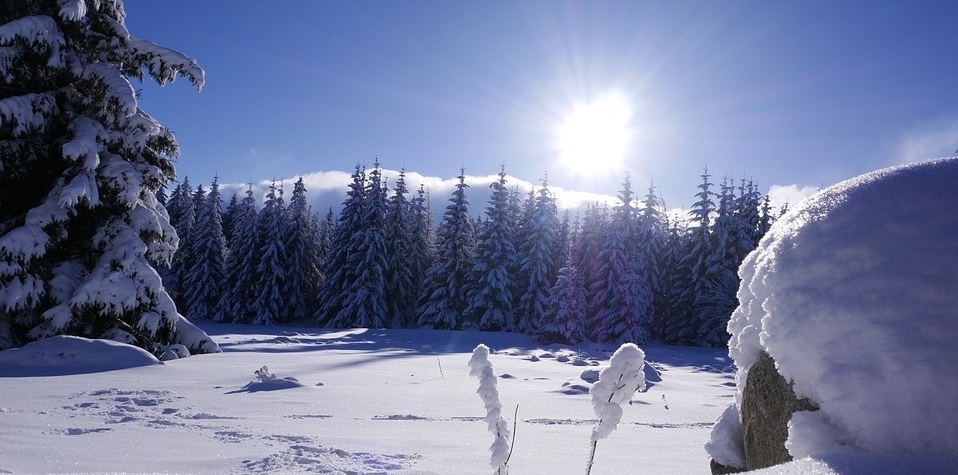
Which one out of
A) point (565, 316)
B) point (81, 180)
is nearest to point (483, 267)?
point (565, 316)

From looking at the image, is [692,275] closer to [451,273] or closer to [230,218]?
[451,273]

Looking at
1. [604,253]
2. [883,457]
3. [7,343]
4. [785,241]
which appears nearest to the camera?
[883,457]

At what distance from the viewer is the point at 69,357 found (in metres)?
7.61

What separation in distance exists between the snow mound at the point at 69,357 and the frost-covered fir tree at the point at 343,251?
2662 centimetres

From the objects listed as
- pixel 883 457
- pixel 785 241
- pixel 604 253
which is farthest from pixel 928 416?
pixel 604 253

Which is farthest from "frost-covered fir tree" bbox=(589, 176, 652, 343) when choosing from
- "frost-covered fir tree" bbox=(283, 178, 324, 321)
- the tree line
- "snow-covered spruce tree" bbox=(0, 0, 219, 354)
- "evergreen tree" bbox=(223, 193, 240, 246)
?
"evergreen tree" bbox=(223, 193, 240, 246)

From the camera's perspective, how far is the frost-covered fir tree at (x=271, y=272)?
118 feet

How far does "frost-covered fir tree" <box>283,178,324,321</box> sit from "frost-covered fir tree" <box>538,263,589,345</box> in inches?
719

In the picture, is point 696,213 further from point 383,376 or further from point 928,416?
point 928,416

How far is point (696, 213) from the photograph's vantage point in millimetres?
34531

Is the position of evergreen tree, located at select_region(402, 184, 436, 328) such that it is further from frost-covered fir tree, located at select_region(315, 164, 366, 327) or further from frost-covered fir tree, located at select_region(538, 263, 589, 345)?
frost-covered fir tree, located at select_region(538, 263, 589, 345)

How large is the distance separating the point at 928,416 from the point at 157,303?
1112 cm

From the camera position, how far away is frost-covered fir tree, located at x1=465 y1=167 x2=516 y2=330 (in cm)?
3281

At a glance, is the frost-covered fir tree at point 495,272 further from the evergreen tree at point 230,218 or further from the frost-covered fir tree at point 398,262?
the evergreen tree at point 230,218
